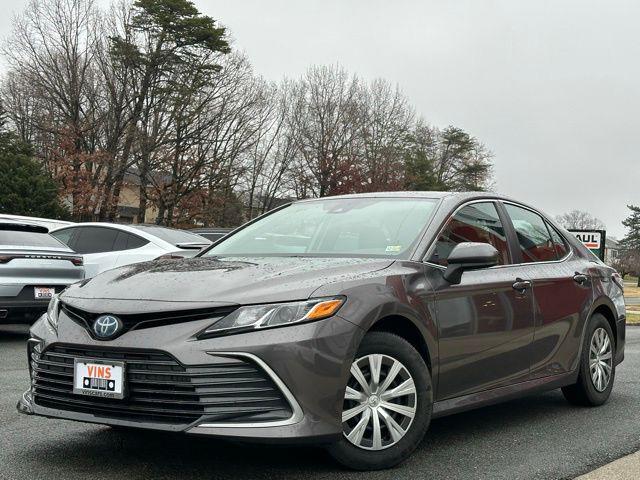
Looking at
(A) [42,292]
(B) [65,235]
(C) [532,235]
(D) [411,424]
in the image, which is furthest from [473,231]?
(B) [65,235]

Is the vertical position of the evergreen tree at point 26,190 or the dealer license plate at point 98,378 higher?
the evergreen tree at point 26,190

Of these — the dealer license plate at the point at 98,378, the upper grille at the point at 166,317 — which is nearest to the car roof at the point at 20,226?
the dealer license plate at the point at 98,378

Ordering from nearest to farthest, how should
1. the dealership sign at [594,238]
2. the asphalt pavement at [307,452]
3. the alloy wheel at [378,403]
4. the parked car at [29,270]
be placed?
the alloy wheel at [378,403] < the asphalt pavement at [307,452] < the parked car at [29,270] < the dealership sign at [594,238]

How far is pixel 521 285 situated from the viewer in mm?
5191

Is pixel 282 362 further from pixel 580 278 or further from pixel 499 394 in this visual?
pixel 580 278

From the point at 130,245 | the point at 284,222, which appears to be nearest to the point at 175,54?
the point at 130,245

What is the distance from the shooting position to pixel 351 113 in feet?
182

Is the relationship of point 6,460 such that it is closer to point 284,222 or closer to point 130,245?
point 284,222

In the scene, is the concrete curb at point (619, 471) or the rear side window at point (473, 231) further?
the rear side window at point (473, 231)

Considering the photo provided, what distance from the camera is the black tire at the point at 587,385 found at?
5.95 m

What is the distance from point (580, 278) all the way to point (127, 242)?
725 cm

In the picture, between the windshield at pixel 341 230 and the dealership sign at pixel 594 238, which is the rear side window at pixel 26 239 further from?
the dealership sign at pixel 594 238

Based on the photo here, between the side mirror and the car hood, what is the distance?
40cm

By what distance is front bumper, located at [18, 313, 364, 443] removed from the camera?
3.52m
